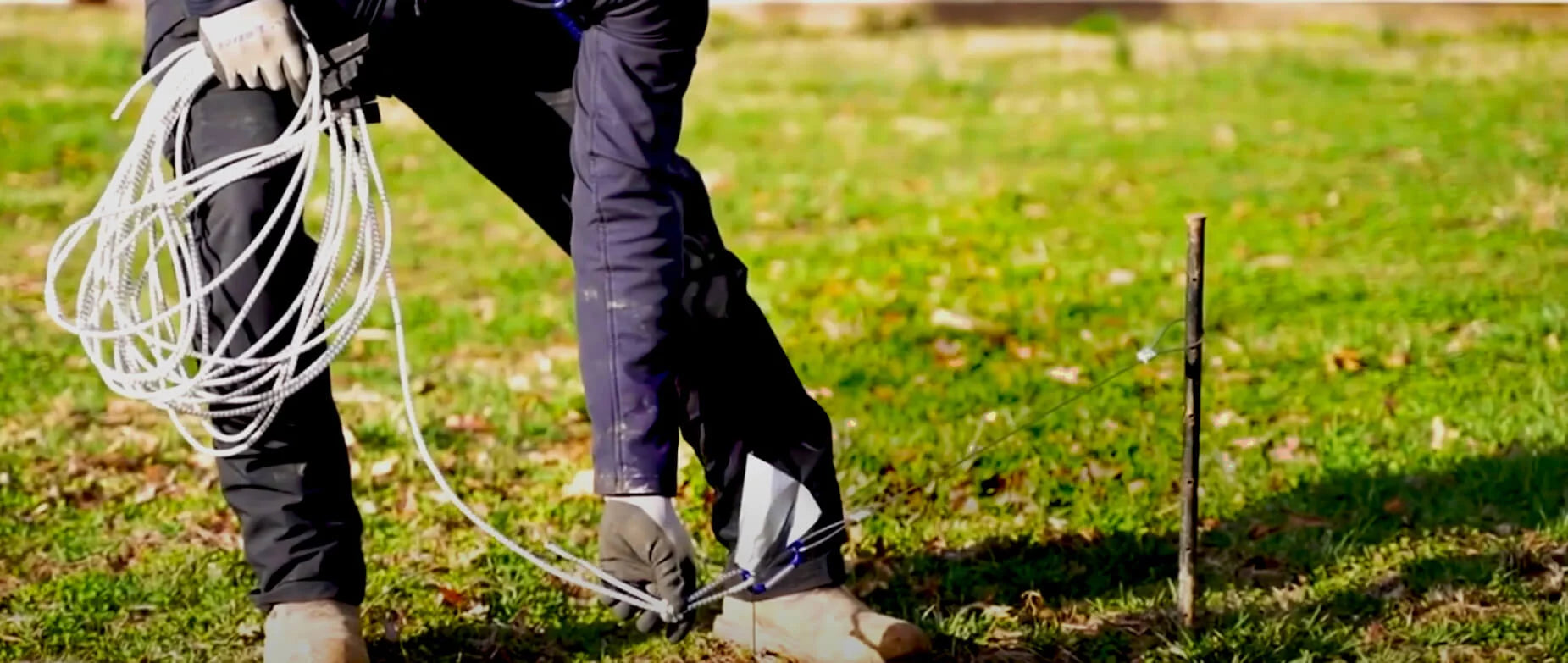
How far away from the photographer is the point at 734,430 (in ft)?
13.0

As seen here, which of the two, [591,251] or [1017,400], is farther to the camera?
[1017,400]

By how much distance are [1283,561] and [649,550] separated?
1813mm

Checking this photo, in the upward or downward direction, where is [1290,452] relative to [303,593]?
downward

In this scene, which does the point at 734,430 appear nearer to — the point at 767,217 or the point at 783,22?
the point at 767,217

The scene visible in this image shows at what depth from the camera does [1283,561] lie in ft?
14.8

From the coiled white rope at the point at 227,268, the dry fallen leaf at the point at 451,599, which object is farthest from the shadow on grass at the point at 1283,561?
the dry fallen leaf at the point at 451,599

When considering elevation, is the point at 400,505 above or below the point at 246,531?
below

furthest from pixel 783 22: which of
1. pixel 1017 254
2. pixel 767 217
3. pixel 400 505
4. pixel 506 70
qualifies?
pixel 506 70

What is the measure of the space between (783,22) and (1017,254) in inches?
482

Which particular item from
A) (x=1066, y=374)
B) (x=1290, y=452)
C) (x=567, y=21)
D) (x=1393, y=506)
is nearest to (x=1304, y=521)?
(x=1393, y=506)

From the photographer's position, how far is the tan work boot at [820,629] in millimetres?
3828

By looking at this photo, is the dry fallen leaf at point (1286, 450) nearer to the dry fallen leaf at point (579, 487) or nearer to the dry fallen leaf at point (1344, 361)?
the dry fallen leaf at point (1344, 361)

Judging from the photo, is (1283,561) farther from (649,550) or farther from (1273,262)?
(1273,262)

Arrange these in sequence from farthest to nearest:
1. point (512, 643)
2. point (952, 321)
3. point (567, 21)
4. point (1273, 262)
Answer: point (1273, 262), point (952, 321), point (512, 643), point (567, 21)
